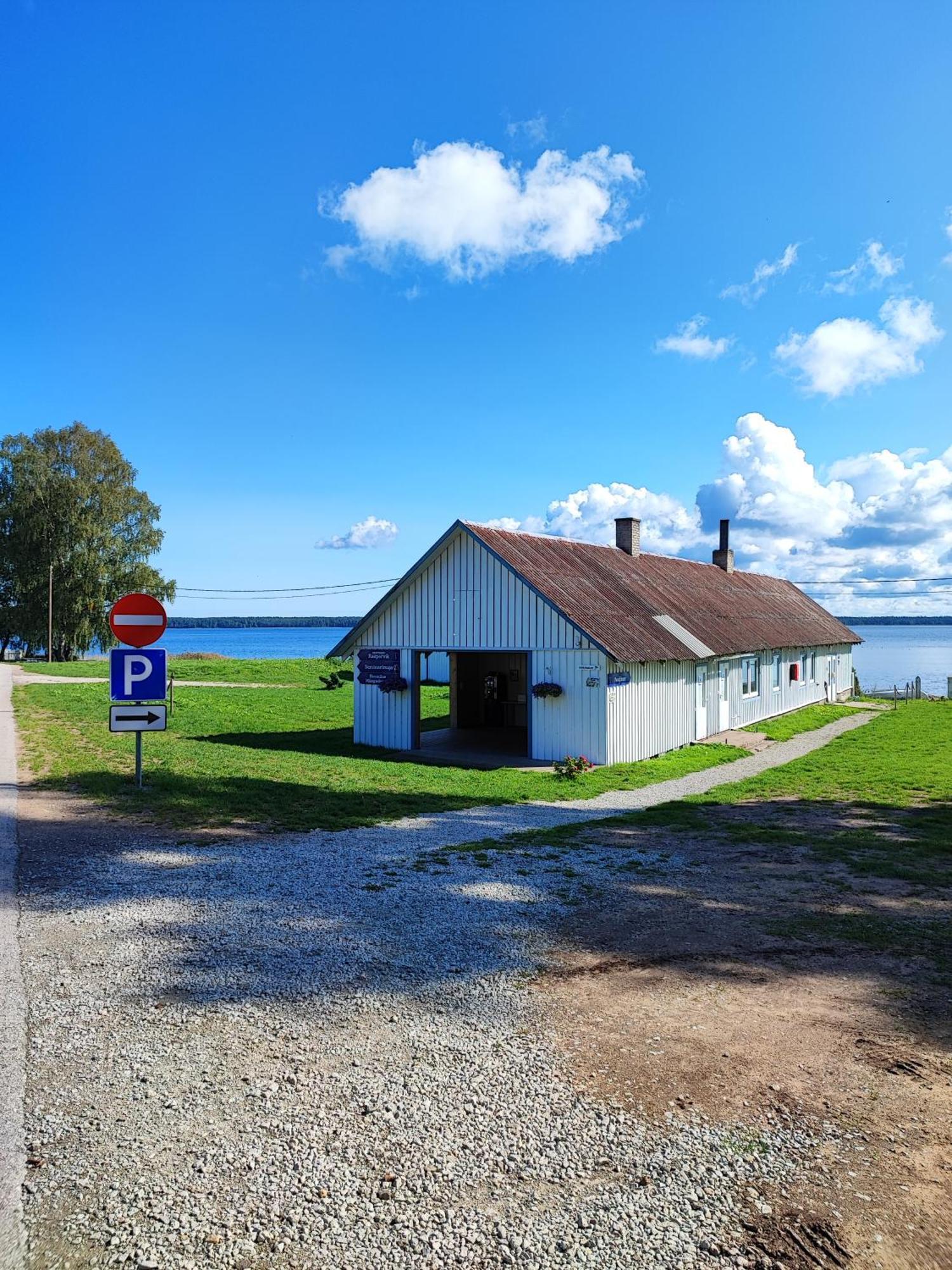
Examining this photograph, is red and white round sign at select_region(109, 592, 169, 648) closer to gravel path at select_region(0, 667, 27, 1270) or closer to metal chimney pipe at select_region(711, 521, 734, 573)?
gravel path at select_region(0, 667, 27, 1270)

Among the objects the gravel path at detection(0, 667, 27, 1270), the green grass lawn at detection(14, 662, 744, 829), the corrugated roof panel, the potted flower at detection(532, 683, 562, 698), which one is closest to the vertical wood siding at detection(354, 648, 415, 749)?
the green grass lawn at detection(14, 662, 744, 829)

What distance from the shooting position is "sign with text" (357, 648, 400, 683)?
21547mm

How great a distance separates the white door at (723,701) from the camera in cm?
2494

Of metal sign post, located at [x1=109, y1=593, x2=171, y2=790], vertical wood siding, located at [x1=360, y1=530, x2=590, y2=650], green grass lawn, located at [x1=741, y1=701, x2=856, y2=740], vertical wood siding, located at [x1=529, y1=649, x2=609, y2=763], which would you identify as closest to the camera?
metal sign post, located at [x1=109, y1=593, x2=171, y2=790]

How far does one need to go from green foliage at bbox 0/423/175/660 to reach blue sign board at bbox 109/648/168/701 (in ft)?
136

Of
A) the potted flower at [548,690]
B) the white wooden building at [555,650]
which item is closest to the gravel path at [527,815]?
the white wooden building at [555,650]

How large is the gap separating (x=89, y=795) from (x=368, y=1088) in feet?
32.0

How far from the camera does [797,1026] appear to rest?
552 cm

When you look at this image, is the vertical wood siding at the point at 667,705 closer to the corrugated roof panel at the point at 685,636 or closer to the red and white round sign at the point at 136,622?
the corrugated roof panel at the point at 685,636

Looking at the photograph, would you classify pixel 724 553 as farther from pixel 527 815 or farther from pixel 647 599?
pixel 527 815

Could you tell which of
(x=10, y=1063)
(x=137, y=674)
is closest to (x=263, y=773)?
(x=137, y=674)

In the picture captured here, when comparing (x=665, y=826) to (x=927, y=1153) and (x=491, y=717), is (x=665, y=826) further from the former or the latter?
(x=491, y=717)

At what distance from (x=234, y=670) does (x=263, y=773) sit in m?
29.1

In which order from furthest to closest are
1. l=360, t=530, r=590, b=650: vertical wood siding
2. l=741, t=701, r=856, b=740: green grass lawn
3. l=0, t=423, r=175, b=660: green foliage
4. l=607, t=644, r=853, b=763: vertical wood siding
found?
l=0, t=423, r=175, b=660: green foliage
l=741, t=701, r=856, b=740: green grass lawn
l=360, t=530, r=590, b=650: vertical wood siding
l=607, t=644, r=853, b=763: vertical wood siding
